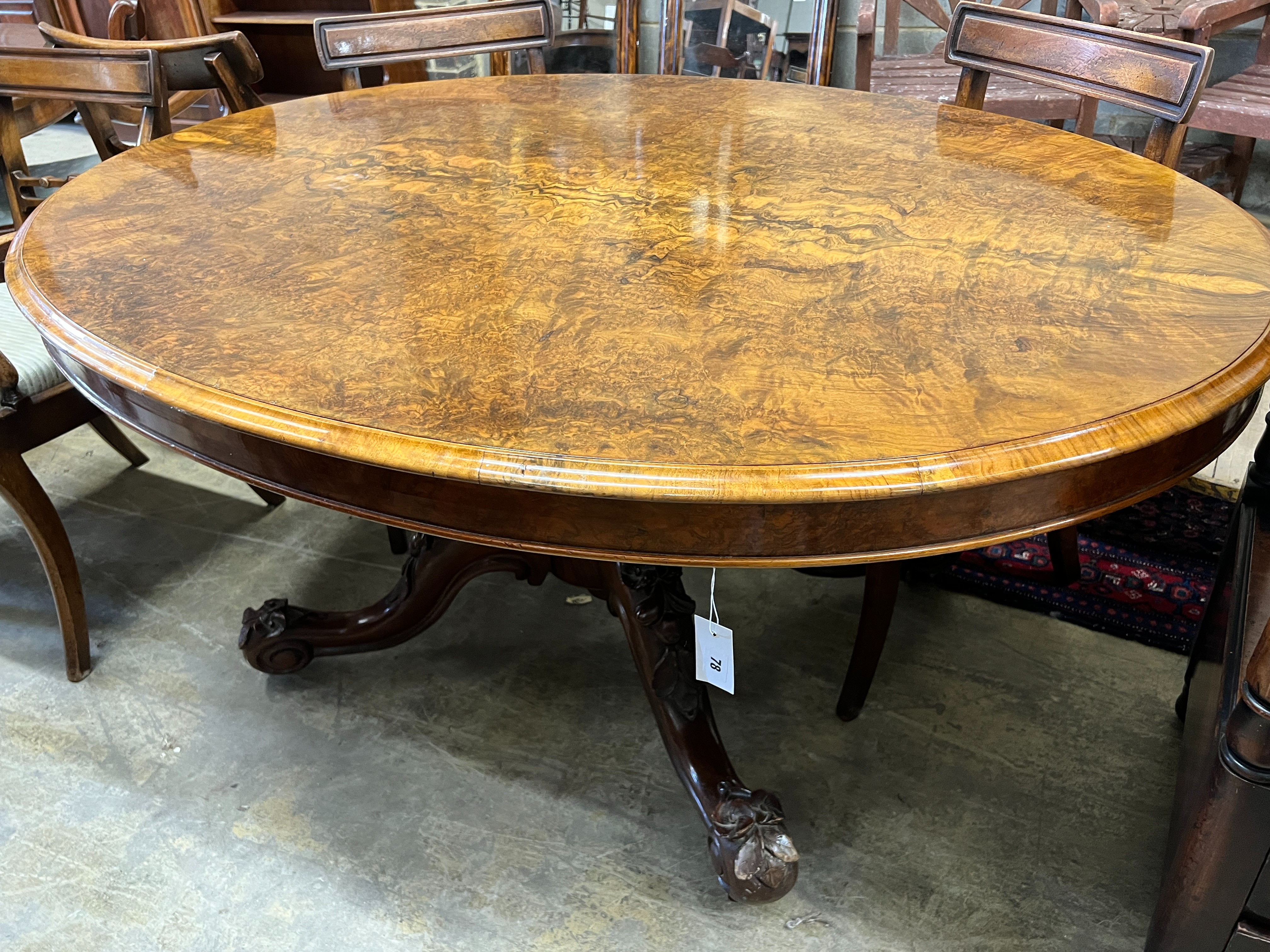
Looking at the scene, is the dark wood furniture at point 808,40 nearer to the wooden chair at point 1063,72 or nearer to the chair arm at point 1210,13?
the wooden chair at point 1063,72

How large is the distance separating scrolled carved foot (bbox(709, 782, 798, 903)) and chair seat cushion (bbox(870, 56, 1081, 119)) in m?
1.71

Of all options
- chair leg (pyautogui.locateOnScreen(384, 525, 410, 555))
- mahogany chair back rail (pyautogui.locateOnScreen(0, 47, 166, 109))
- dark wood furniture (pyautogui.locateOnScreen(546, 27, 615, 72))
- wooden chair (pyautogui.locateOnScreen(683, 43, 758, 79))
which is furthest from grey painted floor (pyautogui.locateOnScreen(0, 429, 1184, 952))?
dark wood furniture (pyautogui.locateOnScreen(546, 27, 615, 72))

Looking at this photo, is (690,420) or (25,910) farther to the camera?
(25,910)

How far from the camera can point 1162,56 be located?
1.38m

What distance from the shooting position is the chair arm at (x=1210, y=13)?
221cm

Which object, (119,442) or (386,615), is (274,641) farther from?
(119,442)

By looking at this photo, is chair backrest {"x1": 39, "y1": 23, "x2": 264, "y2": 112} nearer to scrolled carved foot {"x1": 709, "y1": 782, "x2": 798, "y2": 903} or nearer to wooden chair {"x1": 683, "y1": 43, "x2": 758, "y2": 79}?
wooden chair {"x1": 683, "y1": 43, "x2": 758, "y2": 79}

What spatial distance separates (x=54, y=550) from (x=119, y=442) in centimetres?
67

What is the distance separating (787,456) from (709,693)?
92 cm

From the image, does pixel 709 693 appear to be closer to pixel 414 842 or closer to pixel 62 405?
pixel 414 842

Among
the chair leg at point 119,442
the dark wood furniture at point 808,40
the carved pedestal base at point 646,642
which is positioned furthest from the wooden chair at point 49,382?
the dark wood furniture at point 808,40

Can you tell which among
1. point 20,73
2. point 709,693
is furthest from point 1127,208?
point 20,73

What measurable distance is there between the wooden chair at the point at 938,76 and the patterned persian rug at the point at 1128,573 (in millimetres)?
938

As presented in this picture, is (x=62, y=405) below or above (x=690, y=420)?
below
